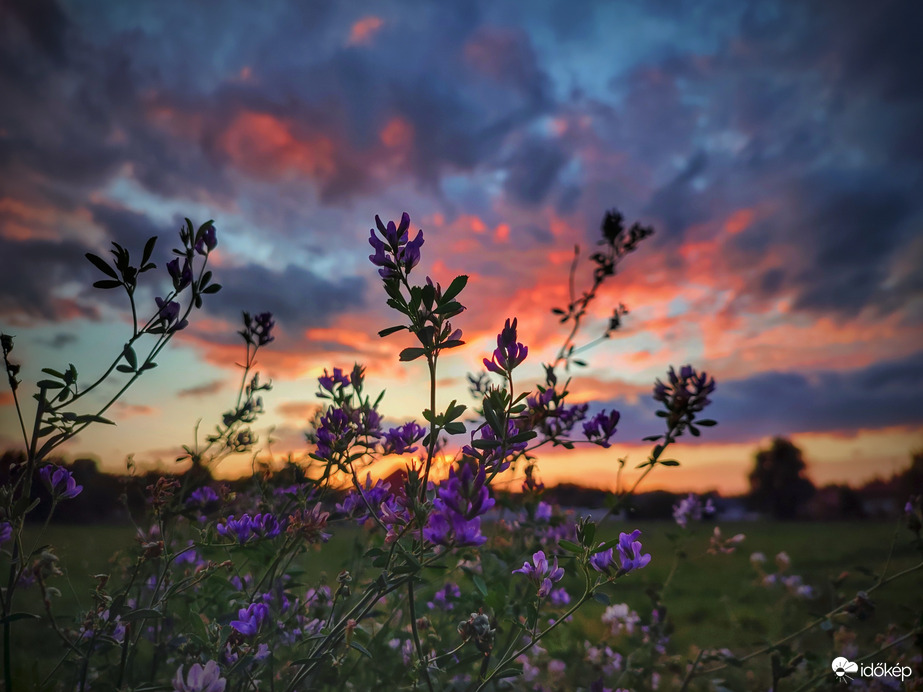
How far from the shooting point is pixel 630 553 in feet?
5.99

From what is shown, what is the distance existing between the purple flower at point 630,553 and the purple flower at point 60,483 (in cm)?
207

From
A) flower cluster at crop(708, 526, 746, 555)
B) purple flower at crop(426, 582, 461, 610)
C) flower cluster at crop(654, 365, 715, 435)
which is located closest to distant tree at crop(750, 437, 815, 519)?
flower cluster at crop(708, 526, 746, 555)

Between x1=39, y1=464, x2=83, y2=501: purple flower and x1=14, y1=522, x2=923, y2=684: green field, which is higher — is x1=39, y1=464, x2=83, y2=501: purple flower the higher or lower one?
the higher one

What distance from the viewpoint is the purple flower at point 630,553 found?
70.6 inches

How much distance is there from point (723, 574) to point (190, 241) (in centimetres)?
1079

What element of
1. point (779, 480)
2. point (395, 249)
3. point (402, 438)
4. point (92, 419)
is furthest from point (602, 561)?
point (779, 480)

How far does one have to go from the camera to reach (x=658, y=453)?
7.72ft

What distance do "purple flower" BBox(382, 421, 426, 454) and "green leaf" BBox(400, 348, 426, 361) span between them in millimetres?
834

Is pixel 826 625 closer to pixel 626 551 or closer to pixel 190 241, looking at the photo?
pixel 626 551

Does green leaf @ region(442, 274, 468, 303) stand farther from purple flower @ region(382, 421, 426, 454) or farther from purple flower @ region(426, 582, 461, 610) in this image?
purple flower @ region(426, 582, 461, 610)

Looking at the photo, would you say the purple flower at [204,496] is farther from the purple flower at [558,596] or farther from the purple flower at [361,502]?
the purple flower at [558,596]

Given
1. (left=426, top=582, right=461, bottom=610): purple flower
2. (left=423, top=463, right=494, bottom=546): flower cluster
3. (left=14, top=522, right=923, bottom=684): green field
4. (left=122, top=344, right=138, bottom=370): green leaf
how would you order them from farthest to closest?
(left=14, top=522, right=923, bottom=684): green field
(left=426, top=582, right=461, bottom=610): purple flower
(left=122, top=344, right=138, bottom=370): green leaf
(left=423, top=463, right=494, bottom=546): flower cluster

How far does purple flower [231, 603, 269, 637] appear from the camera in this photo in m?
1.92

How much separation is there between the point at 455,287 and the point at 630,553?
1077 millimetres
